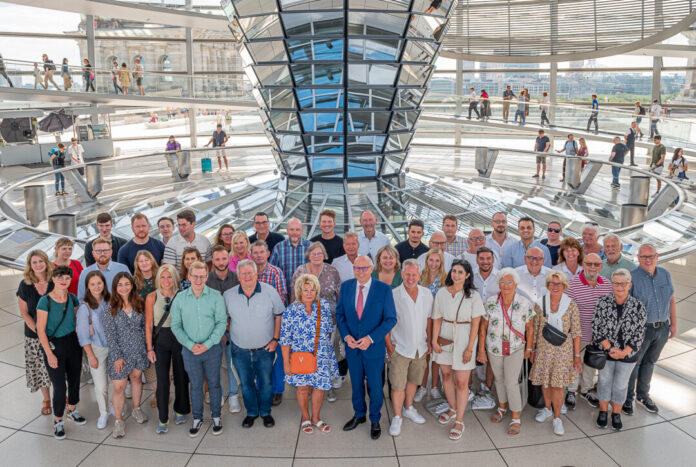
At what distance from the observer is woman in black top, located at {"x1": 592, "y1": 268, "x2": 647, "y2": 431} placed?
17.8ft

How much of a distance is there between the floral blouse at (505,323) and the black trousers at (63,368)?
12.1 feet

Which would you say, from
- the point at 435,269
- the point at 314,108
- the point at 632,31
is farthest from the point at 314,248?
the point at 632,31

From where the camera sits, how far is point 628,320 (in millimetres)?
5434

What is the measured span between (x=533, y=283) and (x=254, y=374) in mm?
2754

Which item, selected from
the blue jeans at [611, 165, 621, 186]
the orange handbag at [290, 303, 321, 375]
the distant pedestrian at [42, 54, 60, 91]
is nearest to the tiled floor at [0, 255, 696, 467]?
the orange handbag at [290, 303, 321, 375]

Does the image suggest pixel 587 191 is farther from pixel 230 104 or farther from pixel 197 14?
pixel 197 14

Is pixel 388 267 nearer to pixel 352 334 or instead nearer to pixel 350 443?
pixel 352 334

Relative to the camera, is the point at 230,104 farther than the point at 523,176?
Yes

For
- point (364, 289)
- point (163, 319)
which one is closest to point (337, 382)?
point (364, 289)

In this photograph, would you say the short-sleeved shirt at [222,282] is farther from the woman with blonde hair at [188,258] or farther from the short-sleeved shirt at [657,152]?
the short-sleeved shirt at [657,152]

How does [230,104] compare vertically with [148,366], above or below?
above

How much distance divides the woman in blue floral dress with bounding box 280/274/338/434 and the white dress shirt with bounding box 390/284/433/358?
2.05ft

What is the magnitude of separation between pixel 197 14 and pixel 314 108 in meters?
19.3

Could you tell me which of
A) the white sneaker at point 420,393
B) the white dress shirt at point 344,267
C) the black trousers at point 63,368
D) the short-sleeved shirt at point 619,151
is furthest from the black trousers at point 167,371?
the short-sleeved shirt at point 619,151
